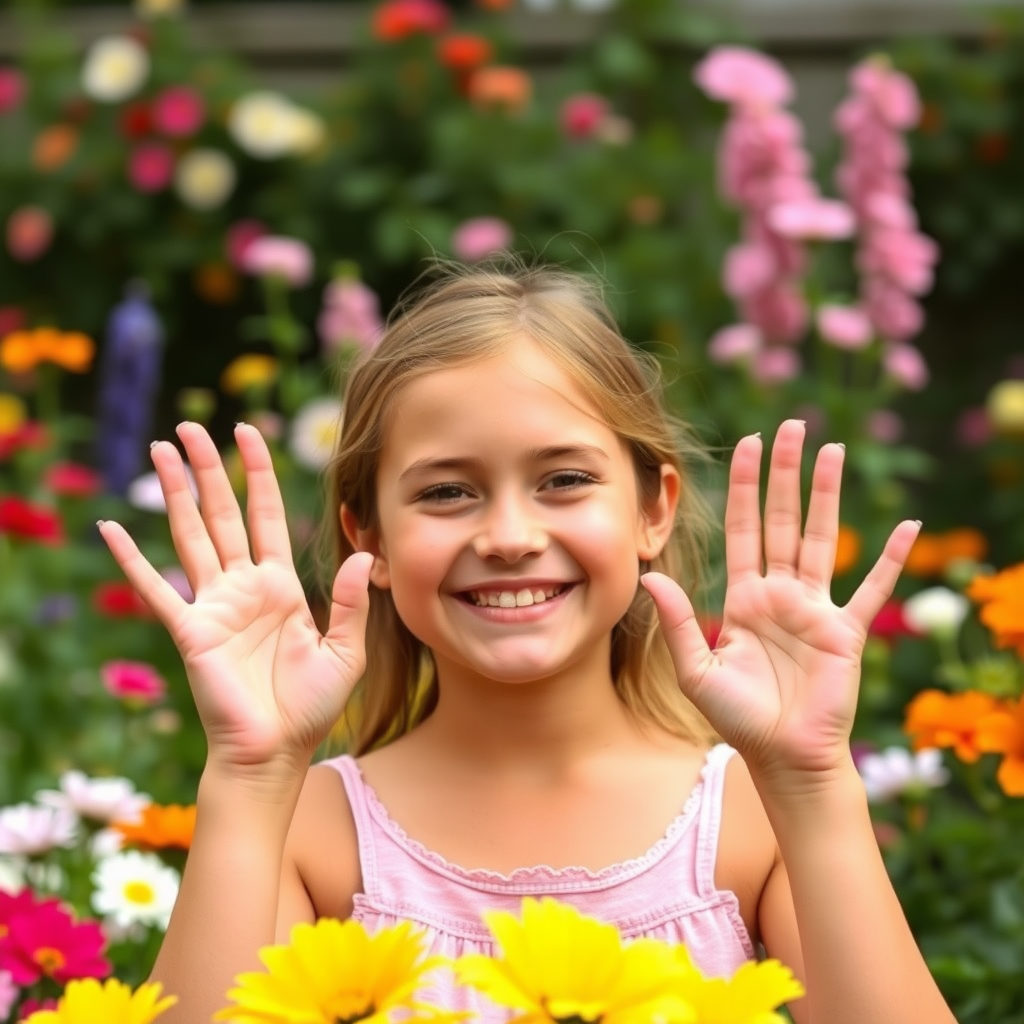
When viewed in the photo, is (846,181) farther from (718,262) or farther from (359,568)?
(359,568)

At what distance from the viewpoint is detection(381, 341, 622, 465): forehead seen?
1.38 meters

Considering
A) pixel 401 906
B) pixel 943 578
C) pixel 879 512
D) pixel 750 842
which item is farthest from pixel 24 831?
pixel 943 578

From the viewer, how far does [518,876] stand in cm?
142

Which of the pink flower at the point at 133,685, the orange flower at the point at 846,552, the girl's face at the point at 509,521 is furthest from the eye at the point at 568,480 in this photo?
the orange flower at the point at 846,552

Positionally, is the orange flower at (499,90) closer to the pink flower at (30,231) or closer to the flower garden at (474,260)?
the flower garden at (474,260)

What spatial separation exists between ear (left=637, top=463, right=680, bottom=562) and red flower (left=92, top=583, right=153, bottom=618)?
1172mm

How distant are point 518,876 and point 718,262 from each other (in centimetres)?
222

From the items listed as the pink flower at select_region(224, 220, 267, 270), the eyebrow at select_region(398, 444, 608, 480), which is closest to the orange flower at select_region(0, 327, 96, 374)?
the pink flower at select_region(224, 220, 267, 270)

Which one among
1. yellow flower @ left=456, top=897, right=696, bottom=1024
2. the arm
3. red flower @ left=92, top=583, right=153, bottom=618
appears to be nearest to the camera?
yellow flower @ left=456, top=897, right=696, bottom=1024

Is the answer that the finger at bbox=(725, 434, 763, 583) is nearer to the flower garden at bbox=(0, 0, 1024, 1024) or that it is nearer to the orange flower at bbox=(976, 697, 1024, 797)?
the orange flower at bbox=(976, 697, 1024, 797)

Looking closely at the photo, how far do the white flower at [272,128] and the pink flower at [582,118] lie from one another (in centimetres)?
57

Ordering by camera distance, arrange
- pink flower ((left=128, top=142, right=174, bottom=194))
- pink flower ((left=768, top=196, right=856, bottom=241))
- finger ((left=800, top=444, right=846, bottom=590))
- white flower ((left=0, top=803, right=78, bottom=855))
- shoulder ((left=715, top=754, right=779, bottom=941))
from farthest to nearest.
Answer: pink flower ((left=128, top=142, right=174, bottom=194)) < pink flower ((left=768, top=196, right=856, bottom=241)) < white flower ((left=0, top=803, right=78, bottom=855)) < shoulder ((left=715, top=754, right=779, bottom=941)) < finger ((left=800, top=444, right=846, bottom=590))

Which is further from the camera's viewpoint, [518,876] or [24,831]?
[24,831]

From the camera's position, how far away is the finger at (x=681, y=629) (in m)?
1.29
